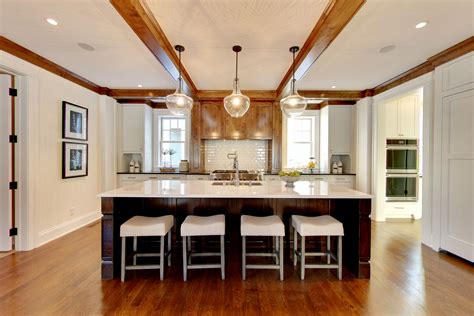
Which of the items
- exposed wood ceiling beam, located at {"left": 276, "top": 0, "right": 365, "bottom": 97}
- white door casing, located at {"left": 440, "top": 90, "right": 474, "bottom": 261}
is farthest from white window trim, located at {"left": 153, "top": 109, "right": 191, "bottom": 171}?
white door casing, located at {"left": 440, "top": 90, "right": 474, "bottom": 261}

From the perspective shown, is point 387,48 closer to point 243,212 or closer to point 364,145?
point 364,145

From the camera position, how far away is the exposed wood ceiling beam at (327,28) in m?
1.95

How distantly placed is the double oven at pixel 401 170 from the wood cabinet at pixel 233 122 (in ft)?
7.81

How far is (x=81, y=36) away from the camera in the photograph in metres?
2.62

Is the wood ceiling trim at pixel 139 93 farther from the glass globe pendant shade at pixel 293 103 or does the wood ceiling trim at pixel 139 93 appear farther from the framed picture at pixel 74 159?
the glass globe pendant shade at pixel 293 103

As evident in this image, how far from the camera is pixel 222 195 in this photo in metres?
2.30

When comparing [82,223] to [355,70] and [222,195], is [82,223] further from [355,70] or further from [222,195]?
[355,70]

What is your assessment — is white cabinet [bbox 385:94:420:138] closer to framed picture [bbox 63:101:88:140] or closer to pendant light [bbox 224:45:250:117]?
pendant light [bbox 224:45:250:117]

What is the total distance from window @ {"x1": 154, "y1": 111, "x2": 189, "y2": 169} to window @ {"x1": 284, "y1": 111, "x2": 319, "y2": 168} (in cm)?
250

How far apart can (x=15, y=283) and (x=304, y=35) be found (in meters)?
3.86

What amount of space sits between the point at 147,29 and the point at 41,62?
2.01 metres

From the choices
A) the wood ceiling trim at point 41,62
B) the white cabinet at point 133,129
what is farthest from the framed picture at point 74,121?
the white cabinet at point 133,129

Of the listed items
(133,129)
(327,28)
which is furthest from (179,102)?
(133,129)

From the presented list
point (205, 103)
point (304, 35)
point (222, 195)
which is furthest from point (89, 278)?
point (205, 103)
